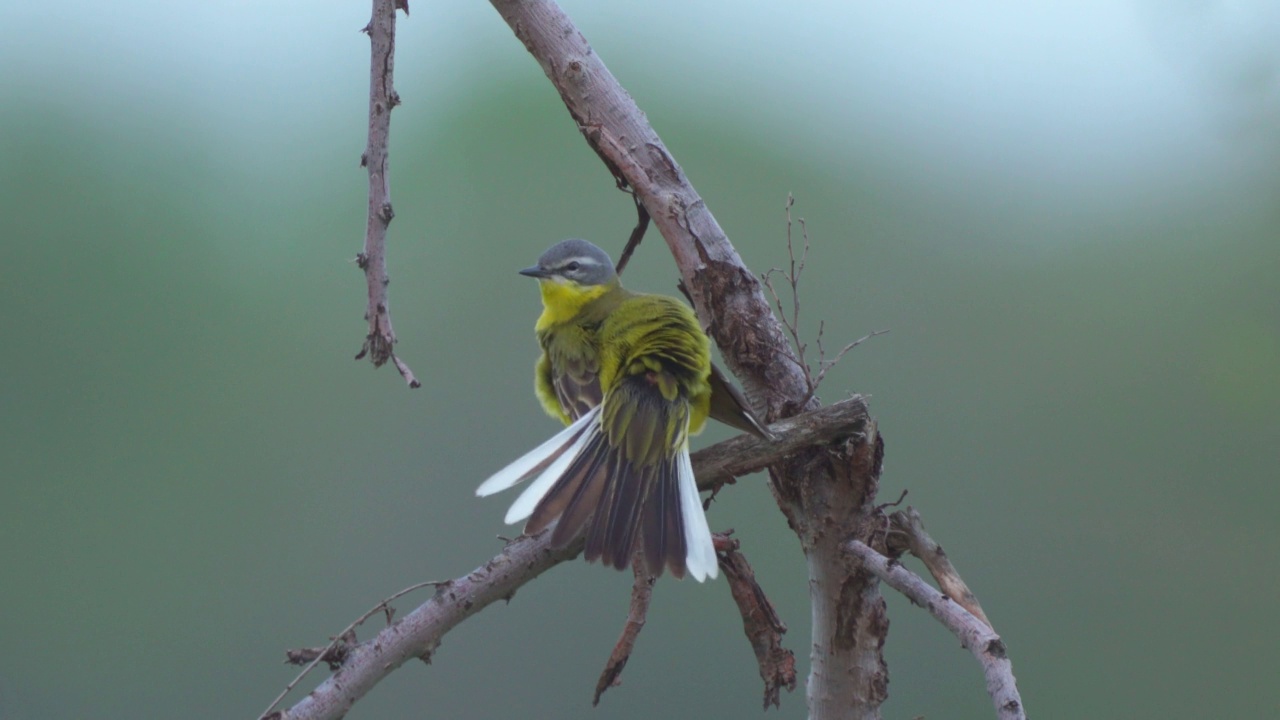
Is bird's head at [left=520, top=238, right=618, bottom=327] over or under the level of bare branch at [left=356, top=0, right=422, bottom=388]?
over

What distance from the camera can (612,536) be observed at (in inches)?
65.3

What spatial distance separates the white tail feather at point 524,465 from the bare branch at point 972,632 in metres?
0.60

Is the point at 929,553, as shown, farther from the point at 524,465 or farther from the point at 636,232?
the point at 636,232

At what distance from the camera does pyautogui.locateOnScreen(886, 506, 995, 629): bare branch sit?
1.64 m

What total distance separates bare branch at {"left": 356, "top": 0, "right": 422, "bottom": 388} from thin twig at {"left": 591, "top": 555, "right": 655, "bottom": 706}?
0.53 meters

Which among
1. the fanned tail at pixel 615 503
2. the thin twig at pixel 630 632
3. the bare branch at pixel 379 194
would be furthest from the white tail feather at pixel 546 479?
the bare branch at pixel 379 194

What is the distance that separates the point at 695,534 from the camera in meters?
1.66

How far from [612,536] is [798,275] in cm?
59

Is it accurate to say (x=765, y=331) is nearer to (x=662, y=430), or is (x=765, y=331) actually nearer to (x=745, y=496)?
(x=662, y=430)

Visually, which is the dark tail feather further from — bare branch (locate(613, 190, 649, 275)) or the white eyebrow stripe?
the white eyebrow stripe

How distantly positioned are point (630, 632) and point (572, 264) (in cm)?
103

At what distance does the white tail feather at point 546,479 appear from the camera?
1.66m

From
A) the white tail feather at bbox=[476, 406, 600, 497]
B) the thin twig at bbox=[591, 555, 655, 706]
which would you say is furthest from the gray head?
the thin twig at bbox=[591, 555, 655, 706]

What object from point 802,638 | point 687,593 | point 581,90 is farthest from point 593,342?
point 802,638
